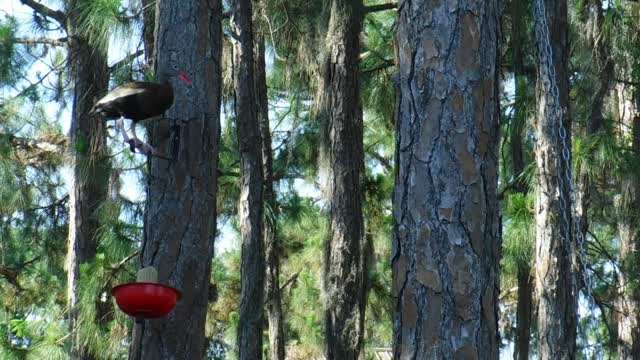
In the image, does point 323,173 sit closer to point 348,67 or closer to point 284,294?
point 348,67

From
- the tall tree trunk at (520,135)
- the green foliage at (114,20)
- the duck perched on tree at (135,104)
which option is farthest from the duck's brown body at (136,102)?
the tall tree trunk at (520,135)

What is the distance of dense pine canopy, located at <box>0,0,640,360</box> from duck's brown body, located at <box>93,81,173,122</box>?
39 cm

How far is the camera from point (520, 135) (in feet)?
37.4

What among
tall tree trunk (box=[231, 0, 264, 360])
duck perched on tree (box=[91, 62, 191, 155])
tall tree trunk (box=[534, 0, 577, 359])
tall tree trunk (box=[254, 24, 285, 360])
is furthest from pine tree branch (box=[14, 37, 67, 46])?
duck perched on tree (box=[91, 62, 191, 155])

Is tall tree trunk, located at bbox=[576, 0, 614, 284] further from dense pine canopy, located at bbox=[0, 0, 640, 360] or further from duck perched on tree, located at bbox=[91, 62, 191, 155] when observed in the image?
duck perched on tree, located at bbox=[91, 62, 191, 155]

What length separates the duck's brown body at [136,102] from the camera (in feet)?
15.5

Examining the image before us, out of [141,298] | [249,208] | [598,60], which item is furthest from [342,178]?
[141,298]

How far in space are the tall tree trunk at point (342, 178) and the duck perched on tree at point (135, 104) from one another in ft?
14.0

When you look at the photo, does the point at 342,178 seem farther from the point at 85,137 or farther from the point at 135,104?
the point at 135,104

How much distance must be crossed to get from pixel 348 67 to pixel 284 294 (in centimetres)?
760

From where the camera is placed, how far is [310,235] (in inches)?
640

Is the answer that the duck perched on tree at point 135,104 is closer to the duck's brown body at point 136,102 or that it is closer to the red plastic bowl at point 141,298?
the duck's brown body at point 136,102

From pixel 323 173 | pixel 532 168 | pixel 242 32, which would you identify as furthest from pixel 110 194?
pixel 532 168

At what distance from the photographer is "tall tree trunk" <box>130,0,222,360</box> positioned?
17.1ft
